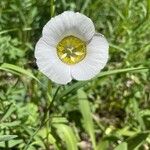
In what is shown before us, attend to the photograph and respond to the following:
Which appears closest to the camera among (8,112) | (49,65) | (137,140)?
(49,65)

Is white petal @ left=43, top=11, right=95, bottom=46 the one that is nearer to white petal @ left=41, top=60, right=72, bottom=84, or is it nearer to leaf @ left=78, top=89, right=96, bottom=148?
white petal @ left=41, top=60, right=72, bottom=84

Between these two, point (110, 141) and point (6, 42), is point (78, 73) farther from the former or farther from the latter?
point (110, 141)

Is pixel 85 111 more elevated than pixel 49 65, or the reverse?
pixel 49 65

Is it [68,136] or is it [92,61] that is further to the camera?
[68,136]

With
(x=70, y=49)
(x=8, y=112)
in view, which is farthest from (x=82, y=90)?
(x=70, y=49)

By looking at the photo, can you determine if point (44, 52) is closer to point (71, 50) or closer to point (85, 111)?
point (71, 50)

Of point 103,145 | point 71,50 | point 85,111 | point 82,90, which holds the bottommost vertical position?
point 103,145

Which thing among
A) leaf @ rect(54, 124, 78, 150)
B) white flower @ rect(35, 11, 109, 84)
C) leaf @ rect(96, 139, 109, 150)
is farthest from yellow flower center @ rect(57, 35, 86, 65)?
leaf @ rect(96, 139, 109, 150)
